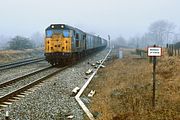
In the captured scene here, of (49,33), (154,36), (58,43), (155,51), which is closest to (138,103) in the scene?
(155,51)

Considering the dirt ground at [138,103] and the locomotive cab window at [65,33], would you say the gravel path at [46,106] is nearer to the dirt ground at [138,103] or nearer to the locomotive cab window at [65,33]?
the dirt ground at [138,103]

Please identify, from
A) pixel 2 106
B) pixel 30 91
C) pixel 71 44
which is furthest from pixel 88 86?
pixel 71 44

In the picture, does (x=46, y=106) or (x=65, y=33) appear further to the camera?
(x=65, y=33)

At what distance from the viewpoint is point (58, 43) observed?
26.6m

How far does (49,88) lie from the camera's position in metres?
14.6

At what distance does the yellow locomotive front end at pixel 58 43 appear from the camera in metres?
26.3

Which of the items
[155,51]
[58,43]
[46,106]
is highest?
[58,43]

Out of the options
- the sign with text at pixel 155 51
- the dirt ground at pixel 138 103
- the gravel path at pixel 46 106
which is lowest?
the gravel path at pixel 46 106

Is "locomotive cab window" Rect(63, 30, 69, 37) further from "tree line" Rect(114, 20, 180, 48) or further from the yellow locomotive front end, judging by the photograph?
"tree line" Rect(114, 20, 180, 48)

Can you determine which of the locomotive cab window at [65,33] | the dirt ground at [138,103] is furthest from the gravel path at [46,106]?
the locomotive cab window at [65,33]

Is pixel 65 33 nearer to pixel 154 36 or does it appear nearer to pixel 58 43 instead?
pixel 58 43

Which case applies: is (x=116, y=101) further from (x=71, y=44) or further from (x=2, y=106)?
(x=71, y=44)

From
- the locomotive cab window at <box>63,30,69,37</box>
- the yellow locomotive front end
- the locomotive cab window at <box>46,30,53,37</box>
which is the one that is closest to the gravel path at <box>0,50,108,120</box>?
the yellow locomotive front end

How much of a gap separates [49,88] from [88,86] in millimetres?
2198
